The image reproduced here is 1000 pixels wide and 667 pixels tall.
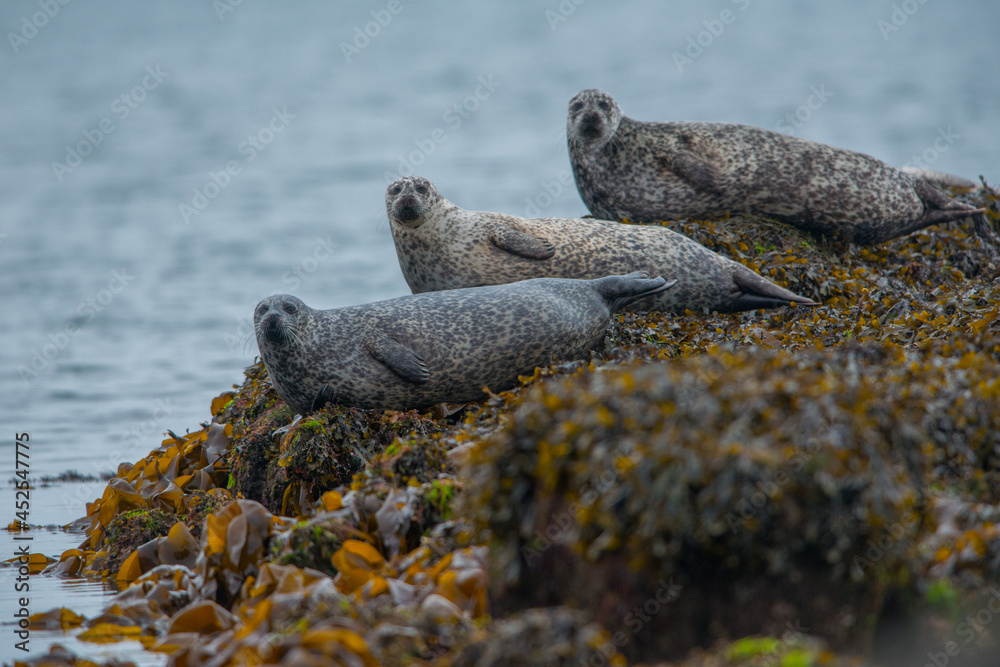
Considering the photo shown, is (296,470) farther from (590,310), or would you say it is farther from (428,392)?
(590,310)

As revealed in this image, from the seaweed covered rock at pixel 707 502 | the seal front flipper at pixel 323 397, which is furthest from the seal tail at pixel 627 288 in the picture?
the seaweed covered rock at pixel 707 502

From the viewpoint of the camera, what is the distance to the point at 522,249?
6.45 m

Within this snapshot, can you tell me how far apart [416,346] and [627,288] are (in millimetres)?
1384

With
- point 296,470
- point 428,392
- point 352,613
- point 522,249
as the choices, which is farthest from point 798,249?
point 352,613

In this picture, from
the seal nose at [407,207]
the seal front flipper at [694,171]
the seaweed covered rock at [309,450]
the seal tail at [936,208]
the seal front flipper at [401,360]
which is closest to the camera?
the seaweed covered rock at [309,450]

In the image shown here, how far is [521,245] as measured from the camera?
21.2 ft

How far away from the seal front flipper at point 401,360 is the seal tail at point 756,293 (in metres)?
2.35

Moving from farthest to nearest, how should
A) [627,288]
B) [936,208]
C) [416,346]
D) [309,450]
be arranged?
[936,208] → [627,288] → [416,346] → [309,450]

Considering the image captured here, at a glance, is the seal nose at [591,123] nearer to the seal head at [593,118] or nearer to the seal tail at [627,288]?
the seal head at [593,118]

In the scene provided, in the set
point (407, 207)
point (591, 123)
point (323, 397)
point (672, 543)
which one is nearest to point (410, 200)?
point (407, 207)

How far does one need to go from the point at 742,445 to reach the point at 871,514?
14.4 inches

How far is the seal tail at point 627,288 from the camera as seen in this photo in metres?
5.88

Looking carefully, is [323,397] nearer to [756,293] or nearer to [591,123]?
[756,293]

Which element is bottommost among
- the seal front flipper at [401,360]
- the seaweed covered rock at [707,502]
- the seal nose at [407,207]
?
the seaweed covered rock at [707,502]
